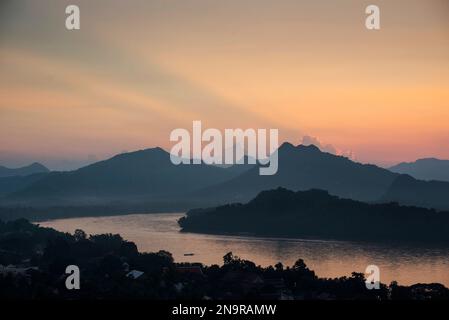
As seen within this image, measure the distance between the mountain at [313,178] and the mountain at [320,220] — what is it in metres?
11.5

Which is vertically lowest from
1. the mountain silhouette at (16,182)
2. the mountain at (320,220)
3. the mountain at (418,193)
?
the mountain at (320,220)

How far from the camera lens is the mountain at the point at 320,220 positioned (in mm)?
17875

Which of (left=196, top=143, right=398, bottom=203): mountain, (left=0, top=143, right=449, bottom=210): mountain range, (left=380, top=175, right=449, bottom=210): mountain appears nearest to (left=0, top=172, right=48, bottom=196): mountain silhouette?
(left=0, top=143, right=449, bottom=210): mountain range

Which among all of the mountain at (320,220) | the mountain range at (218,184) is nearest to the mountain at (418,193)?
the mountain range at (218,184)

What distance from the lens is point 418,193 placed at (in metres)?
29.9

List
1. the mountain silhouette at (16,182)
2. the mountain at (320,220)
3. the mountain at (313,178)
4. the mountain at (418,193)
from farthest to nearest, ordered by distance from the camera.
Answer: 1. the mountain silhouette at (16,182)
2. the mountain at (313,178)
3. the mountain at (418,193)
4. the mountain at (320,220)

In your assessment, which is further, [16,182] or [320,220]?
[16,182]

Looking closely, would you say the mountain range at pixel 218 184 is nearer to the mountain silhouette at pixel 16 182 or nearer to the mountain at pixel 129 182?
the mountain at pixel 129 182

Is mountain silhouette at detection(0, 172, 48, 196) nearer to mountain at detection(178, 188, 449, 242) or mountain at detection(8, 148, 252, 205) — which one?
mountain at detection(8, 148, 252, 205)

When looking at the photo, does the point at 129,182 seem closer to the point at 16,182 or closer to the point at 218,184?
the point at 218,184

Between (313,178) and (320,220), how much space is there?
1525 centimetres

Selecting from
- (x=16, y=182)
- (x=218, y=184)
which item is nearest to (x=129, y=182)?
(x=218, y=184)

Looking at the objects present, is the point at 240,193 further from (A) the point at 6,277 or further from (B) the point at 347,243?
(A) the point at 6,277
